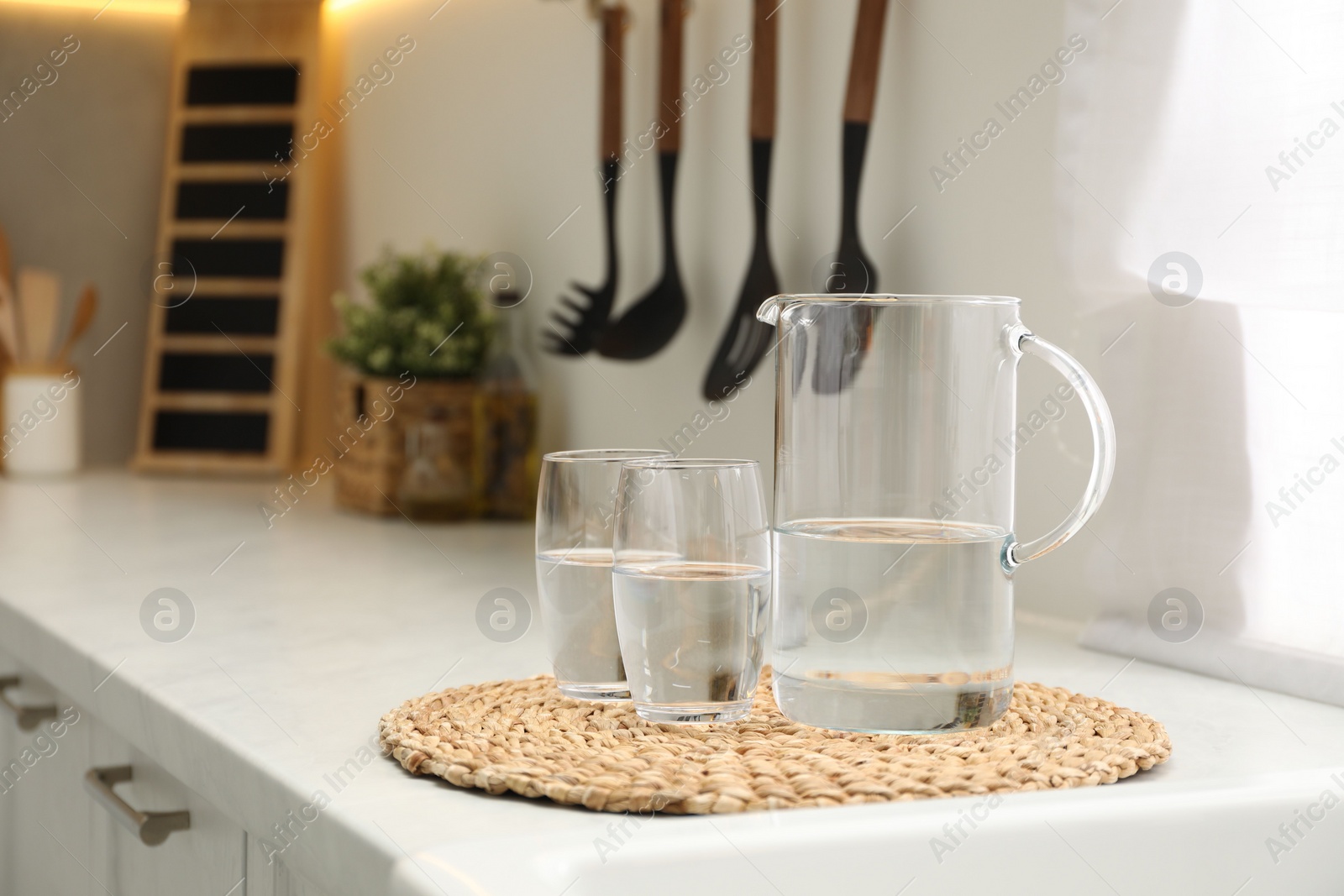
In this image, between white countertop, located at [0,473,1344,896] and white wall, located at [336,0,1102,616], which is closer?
white countertop, located at [0,473,1344,896]

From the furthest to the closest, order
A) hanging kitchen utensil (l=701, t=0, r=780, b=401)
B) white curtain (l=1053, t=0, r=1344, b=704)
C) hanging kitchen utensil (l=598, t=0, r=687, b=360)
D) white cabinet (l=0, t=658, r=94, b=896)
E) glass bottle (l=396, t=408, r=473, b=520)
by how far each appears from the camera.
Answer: glass bottle (l=396, t=408, r=473, b=520), hanging kitchen utensil (l=598, t=0, r=687, b=360), hanging kitchen utensil (l=701, t=0, r=780, b=401), white cabinet (l=0, t=658, r=94, b=896), white curtain (l=1053, t=0, r=1344, b=704)

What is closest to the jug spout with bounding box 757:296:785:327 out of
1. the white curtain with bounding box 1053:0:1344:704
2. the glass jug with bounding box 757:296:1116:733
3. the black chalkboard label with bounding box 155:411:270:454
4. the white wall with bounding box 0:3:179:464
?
the glass jug with bounding box 757:296:1116:733

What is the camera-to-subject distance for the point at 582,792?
51cm

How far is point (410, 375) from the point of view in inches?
63.0

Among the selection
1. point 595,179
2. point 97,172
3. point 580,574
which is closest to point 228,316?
point 97,172

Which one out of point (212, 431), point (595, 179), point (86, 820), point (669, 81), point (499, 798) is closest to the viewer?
point (499, 798)

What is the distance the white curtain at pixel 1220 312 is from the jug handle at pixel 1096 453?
255mm

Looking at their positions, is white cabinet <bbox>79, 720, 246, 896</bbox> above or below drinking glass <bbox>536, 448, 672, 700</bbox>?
below

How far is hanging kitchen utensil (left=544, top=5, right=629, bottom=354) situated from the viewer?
4.65 feet

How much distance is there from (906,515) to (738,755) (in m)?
0.13

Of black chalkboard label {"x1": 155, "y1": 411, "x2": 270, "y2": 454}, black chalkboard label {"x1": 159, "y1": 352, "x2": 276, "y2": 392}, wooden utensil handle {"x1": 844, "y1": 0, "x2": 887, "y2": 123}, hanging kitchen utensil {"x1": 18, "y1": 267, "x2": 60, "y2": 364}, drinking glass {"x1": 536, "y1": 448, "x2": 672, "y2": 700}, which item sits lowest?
drinking glass {"x1": 536, "y1": 448, "x2": 672, "y2": 700}

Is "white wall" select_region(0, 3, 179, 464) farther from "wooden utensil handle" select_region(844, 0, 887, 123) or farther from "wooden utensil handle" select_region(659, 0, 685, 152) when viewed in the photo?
"wooden utensil handle" select_region(844, 0, 887, 123)

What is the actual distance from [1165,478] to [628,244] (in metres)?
0.80

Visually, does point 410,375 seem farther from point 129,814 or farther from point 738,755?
point 738,755
